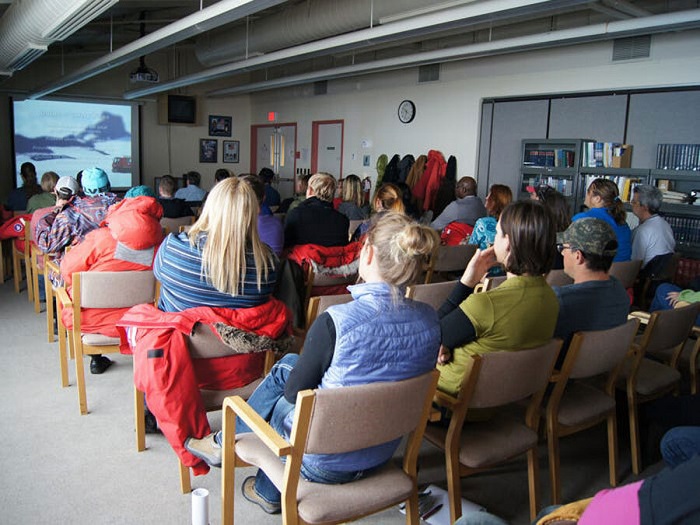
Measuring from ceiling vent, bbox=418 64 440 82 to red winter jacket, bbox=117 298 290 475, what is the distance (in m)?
7.08

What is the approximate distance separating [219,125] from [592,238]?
448 inches

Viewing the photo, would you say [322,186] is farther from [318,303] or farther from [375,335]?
[375,335]

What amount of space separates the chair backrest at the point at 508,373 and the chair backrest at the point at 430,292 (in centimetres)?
106

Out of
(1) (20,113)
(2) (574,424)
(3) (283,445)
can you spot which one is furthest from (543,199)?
(1) (20,113)

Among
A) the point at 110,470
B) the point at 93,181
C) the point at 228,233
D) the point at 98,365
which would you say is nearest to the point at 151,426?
the point at 110,470

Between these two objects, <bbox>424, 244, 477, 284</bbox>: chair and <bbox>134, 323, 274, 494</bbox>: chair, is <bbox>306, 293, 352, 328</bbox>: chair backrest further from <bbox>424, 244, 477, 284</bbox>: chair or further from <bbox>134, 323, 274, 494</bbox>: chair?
<bbox>424, 244, 477, 284</bbox>: chair

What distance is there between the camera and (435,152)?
8.70 m

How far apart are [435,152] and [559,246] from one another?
19.9 ft

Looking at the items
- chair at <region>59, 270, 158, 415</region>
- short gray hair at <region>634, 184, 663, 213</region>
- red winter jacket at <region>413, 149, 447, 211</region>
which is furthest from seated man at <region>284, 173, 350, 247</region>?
red winter jacket at <region>413, 149, 447, 211</region>

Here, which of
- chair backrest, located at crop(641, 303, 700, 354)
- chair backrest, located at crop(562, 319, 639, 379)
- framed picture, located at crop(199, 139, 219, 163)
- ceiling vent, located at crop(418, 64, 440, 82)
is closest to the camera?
chair backrest, located at crop(562, 319, 639, 379)

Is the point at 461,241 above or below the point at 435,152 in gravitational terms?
below

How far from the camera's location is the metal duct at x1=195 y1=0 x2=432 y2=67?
20.2 feet

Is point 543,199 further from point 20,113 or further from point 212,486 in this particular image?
point 20,113

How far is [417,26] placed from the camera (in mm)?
5371
